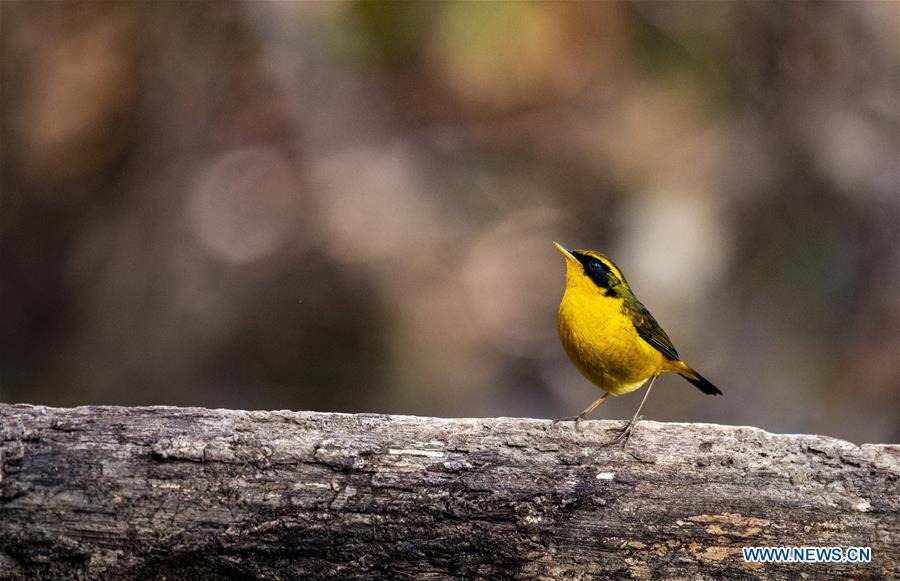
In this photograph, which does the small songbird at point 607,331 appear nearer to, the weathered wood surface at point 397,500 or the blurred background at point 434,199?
the weathered wood surface at point 397,500

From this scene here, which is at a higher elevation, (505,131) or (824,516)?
(505,131)

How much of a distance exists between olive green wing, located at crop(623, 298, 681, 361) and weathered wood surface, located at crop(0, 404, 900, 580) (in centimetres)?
93

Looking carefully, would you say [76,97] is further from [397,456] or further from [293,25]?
[397,456]

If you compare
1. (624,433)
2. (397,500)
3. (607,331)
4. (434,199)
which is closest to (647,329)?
(607,331)

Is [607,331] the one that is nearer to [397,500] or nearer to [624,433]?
[624,433]

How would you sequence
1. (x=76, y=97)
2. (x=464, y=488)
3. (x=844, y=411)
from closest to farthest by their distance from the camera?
(x=464, y=488)
(x=844, y=411)
(x=76, y=97)

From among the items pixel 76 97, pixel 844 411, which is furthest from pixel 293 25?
pixel 844 411

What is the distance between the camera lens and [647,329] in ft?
15.6

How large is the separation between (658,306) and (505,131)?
8.54 ft

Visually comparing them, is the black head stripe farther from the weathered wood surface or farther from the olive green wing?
the weathered wood surface

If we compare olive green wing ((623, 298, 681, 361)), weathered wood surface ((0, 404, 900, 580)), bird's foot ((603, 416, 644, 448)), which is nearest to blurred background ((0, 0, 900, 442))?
olive green wing ((623, 298, 681, 361))

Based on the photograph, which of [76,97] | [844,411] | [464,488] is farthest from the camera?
[76,97]

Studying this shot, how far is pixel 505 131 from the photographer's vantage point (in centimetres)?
1166

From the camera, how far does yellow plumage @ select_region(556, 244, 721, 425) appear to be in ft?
14.9
